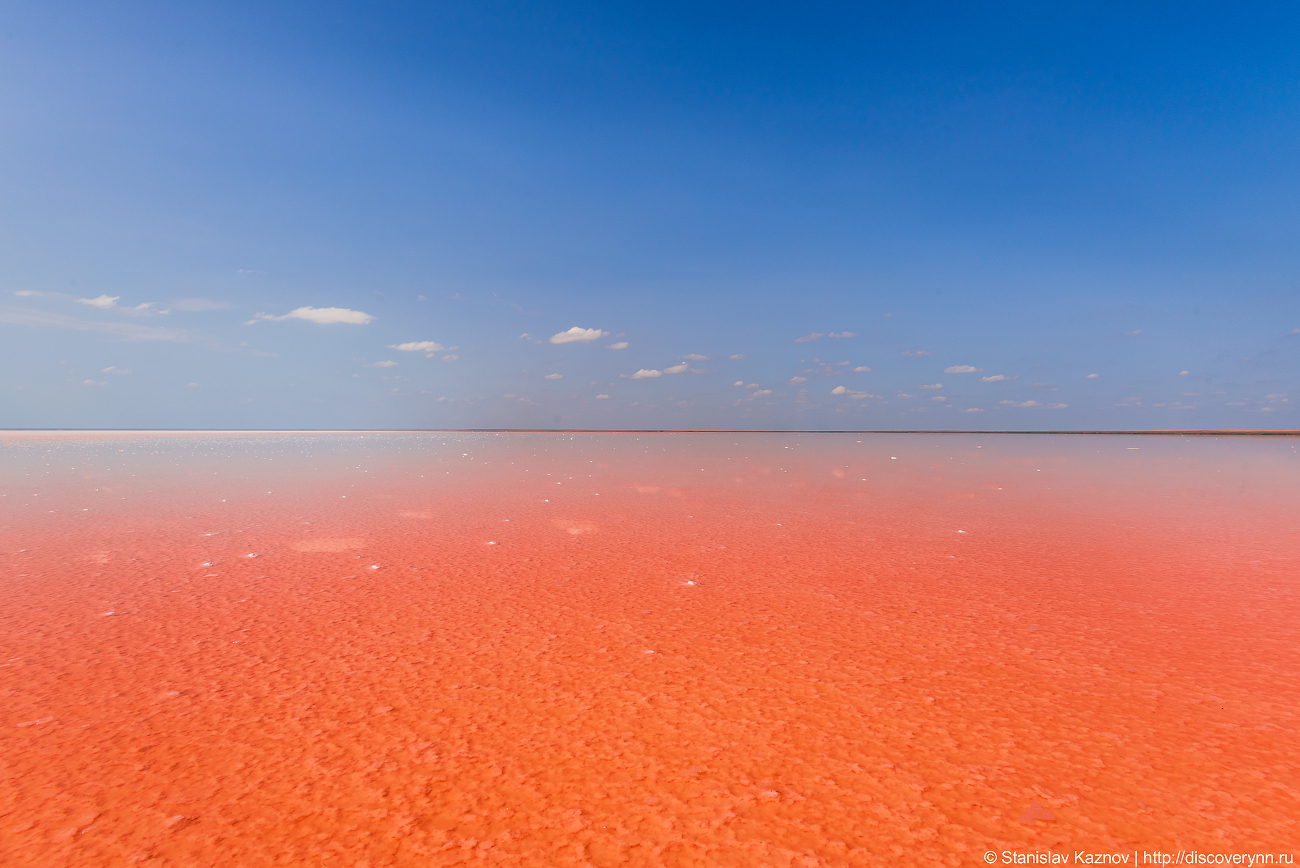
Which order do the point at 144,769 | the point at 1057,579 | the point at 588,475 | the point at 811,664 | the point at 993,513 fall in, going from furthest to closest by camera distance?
the point at 588,475
the point at 993,513
the point at 1057,579
the point at 811,664
the point at 144,769

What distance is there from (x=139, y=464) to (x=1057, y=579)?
24.4 metres

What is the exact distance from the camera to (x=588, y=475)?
55.7 feet

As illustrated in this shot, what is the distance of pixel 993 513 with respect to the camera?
1001cm

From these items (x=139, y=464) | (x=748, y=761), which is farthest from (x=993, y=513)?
(x=139, y=464)

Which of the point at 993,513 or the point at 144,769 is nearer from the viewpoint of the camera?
the point at 144,769

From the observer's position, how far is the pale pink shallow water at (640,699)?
228 centimetres

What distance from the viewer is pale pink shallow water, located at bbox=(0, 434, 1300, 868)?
228cm

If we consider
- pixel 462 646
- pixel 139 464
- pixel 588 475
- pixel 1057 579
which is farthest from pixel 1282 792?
pixel 139 464

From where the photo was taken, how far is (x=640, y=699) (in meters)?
3.33

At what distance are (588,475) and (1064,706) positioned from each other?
14261 mm

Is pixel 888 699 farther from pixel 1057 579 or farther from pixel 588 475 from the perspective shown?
pixel 588 475

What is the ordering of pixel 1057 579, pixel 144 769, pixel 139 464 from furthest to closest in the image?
1. pixel 139 464
2. pixel 1057 579
3. pixel 144 769

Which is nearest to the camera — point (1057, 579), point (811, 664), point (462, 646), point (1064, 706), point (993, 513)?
point (1064, 706)

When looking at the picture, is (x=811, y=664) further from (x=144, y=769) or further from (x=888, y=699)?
(x=144, y=769)
